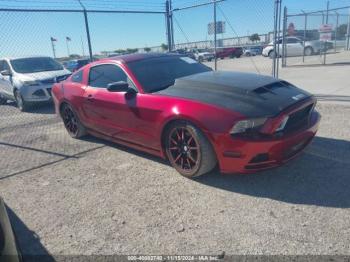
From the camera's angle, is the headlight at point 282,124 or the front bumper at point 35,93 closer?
the headlight at point 282,124

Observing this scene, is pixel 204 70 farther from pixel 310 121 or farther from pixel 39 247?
pixel 39 247

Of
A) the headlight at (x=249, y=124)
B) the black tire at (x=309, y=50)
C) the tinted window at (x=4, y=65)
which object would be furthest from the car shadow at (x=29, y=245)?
the black tire at (x=309, y=50)

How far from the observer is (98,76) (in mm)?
5461

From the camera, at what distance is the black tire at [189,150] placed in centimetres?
379

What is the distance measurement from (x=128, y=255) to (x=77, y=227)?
777 mm

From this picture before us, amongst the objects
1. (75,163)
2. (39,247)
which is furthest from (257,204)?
(75,163)

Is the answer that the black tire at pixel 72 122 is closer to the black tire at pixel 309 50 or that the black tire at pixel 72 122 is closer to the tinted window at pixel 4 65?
the tinted window at pixel 4 65

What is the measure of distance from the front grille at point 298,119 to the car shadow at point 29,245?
277 cm

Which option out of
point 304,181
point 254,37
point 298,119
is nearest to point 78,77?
point 298,119

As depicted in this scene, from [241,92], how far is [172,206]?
1579 mm

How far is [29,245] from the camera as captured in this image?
10.3 feet

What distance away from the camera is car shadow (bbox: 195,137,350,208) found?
11.5 feet

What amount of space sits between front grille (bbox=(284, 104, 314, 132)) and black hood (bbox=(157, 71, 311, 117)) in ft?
0.46

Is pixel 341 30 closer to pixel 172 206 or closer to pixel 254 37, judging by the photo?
pixel 254 37
